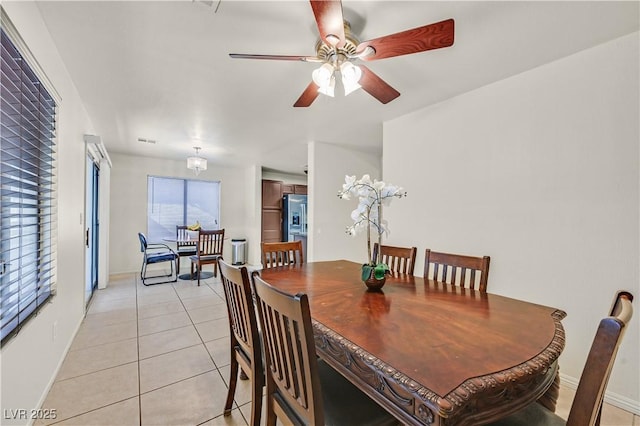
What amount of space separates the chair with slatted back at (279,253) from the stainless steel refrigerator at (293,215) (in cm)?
400

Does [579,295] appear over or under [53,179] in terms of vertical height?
under

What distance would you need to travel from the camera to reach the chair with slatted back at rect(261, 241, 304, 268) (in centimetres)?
237

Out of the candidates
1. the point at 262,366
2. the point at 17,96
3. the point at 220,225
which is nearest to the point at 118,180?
the point at 220,225

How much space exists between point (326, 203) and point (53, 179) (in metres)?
3.11

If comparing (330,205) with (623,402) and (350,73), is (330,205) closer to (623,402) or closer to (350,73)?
(350,73)

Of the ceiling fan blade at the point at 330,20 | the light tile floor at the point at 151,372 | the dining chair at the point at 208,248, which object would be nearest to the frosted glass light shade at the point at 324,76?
the ceiling fan blade at the point at 330,20

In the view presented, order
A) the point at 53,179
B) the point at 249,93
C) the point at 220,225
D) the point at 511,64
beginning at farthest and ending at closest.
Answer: the point at 220,225, the point at 249,93, the point at 511,64, the point at 53,179

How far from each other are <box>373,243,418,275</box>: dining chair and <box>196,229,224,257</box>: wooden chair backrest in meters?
3.30

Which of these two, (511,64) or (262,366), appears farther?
(511,64)

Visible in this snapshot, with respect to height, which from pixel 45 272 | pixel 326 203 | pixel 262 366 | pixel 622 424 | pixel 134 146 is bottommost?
pixel 622 424

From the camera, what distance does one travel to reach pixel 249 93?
8.39 ft

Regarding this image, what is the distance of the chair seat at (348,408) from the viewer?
3.24ft

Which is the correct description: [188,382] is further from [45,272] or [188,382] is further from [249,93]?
[249,93]

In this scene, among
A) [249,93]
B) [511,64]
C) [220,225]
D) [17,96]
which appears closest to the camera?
[17,96]
